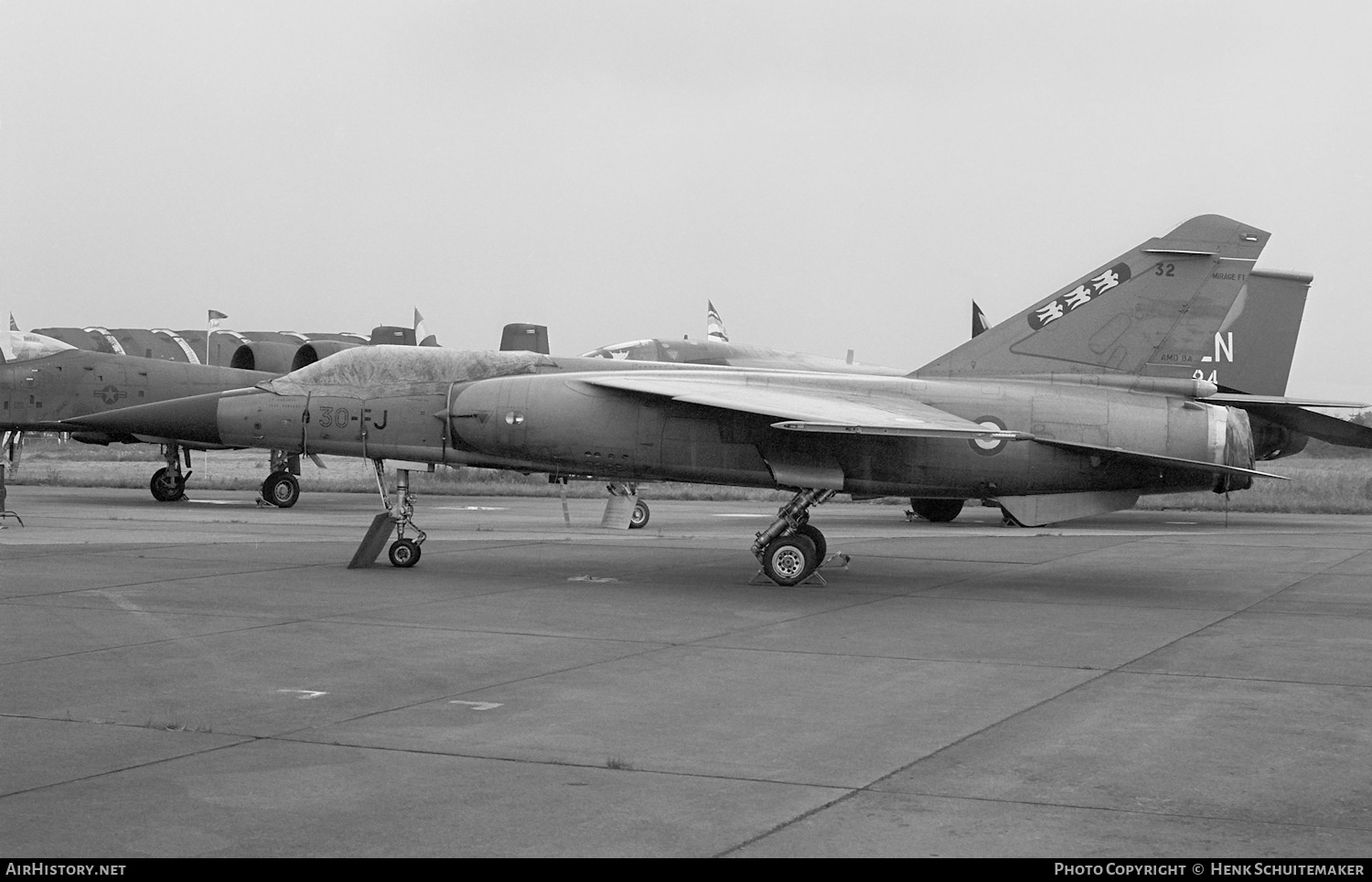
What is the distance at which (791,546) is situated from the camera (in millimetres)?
13688

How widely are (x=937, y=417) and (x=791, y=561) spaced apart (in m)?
2.09

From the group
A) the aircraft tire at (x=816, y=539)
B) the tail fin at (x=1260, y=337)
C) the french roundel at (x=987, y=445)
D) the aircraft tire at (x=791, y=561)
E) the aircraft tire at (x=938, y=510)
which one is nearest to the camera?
the french roundel at (x=987, y=445)

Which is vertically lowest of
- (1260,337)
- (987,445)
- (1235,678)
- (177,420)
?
(1235,678)

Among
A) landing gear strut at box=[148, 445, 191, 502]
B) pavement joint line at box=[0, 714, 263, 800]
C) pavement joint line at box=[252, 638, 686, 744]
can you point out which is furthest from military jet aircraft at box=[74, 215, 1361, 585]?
landing gear strut at box=[148, 445, 191, 502]

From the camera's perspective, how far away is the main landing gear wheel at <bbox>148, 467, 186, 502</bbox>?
2627cm

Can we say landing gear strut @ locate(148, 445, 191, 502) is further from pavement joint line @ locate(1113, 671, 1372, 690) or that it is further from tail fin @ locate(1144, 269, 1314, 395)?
pavement joint line @ locate(1113, 671, 1372, 690)

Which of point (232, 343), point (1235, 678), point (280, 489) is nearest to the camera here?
point (1235, 678)

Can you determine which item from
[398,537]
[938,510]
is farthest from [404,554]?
[938,510]

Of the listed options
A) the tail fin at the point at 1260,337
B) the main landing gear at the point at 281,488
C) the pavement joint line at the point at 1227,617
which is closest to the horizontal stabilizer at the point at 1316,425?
the tail fin at the point at 1260,337

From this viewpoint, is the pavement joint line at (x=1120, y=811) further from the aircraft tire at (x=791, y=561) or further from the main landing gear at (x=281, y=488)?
the main landing gear at (x=281, y=488)

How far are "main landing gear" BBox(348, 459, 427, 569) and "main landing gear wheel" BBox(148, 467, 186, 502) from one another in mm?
13120

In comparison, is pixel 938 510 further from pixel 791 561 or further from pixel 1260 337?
pixel 791 561

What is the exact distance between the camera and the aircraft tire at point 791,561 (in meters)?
13.6
